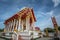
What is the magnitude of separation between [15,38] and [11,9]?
67cm

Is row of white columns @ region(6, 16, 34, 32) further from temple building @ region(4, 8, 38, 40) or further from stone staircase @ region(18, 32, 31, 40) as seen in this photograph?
stone staircase @ region(18, 32, 31, 40)

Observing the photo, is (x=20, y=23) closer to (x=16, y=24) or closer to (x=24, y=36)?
(x=16, y=24)

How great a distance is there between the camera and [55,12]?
334 centimetres

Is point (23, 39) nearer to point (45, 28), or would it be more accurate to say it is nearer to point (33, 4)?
point (45, 28)

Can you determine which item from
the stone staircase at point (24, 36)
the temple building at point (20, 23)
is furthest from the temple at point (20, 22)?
the stone staircase at point (24, 36)

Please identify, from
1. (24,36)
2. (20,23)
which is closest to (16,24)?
(20,23)

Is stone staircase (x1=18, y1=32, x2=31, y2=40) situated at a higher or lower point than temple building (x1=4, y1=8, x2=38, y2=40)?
lower

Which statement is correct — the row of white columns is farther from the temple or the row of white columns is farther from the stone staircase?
the stone staircase

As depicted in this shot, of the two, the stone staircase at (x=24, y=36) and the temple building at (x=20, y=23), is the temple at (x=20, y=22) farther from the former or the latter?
the stone staircase at (x=24, y=36)

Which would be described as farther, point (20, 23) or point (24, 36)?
point (20, 23)

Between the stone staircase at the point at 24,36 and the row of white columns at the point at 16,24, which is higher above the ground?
the row of white columns at the point at 16,24

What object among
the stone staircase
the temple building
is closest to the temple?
the temple building

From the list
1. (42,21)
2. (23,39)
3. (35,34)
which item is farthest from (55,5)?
(23,39)

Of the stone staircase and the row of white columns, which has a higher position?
the row of white columns
